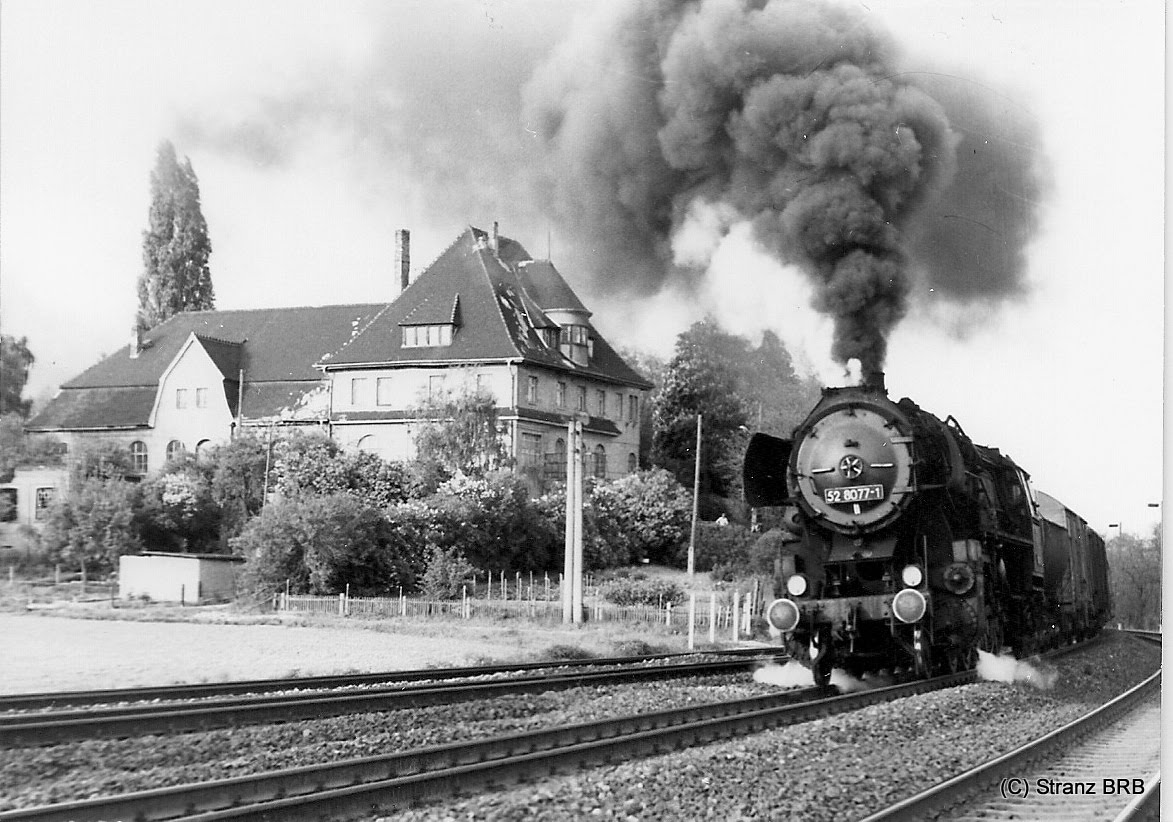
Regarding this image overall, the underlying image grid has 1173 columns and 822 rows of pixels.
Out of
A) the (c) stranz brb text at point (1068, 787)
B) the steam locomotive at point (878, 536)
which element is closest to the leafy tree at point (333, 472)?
the steam locomotive at point (878, 536)

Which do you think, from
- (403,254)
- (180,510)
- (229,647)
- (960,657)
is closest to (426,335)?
(403,254)

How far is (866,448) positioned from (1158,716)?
10.9 ft

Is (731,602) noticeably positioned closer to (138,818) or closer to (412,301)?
(412,301)

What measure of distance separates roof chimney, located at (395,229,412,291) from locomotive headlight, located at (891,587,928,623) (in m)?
4.83

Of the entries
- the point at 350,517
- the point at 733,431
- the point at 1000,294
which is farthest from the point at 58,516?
the point at 1000,294

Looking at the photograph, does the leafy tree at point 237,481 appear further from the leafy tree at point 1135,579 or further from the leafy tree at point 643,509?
the leafy tree at point 1135,579

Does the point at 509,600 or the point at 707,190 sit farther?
the point at 509,600

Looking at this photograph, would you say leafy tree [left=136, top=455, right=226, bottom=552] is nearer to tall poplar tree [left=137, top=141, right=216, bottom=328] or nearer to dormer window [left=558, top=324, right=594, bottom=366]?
tall poplar tree [left=137, top=141, right=216, bottom=328]

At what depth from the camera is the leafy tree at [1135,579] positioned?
13.4 meters

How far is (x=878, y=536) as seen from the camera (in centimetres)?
1033

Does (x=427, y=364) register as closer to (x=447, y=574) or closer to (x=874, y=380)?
(x=447, y=574)

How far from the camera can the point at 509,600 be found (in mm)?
11938

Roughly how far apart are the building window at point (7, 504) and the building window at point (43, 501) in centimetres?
14

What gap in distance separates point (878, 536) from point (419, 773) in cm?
516
